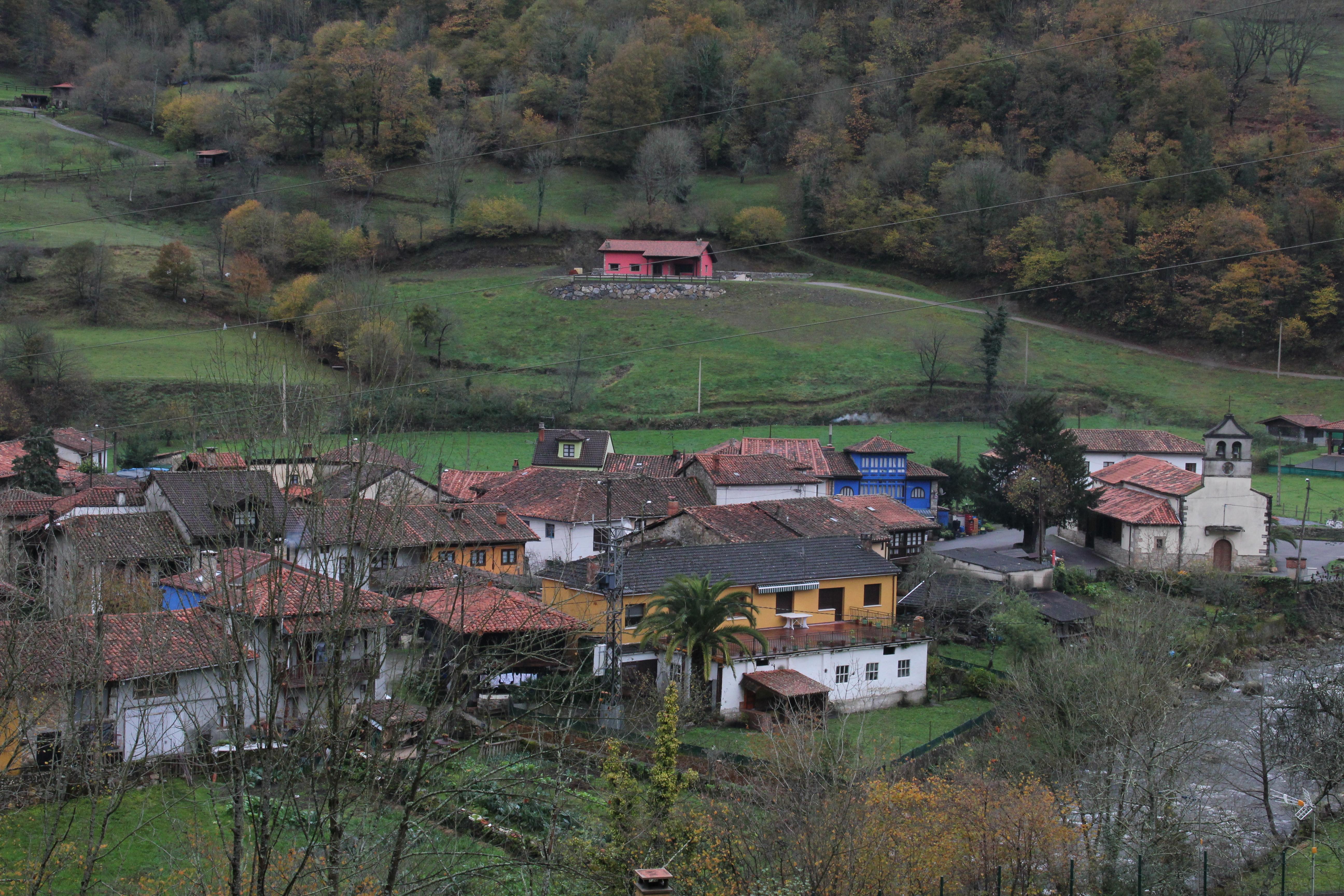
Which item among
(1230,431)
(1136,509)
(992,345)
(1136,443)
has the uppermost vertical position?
(992,345)

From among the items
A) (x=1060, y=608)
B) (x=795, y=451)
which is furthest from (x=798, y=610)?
(x=795, y=451)

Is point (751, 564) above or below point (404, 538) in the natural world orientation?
below

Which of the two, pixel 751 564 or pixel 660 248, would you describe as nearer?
pixel 751 564

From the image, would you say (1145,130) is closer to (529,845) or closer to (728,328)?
(728,328)

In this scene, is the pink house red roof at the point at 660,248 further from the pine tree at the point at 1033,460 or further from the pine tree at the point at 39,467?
the pine tree at the point at 39,467

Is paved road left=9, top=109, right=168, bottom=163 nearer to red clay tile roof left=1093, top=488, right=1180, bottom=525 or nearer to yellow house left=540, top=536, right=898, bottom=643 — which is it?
yellow house left=540, top=536, right=898, bottom=643

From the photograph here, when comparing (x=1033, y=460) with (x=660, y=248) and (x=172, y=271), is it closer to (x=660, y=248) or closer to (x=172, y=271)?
(x=660, y=248)

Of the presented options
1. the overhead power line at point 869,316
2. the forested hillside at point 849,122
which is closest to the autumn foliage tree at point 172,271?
the forested hillside at point 849,122
